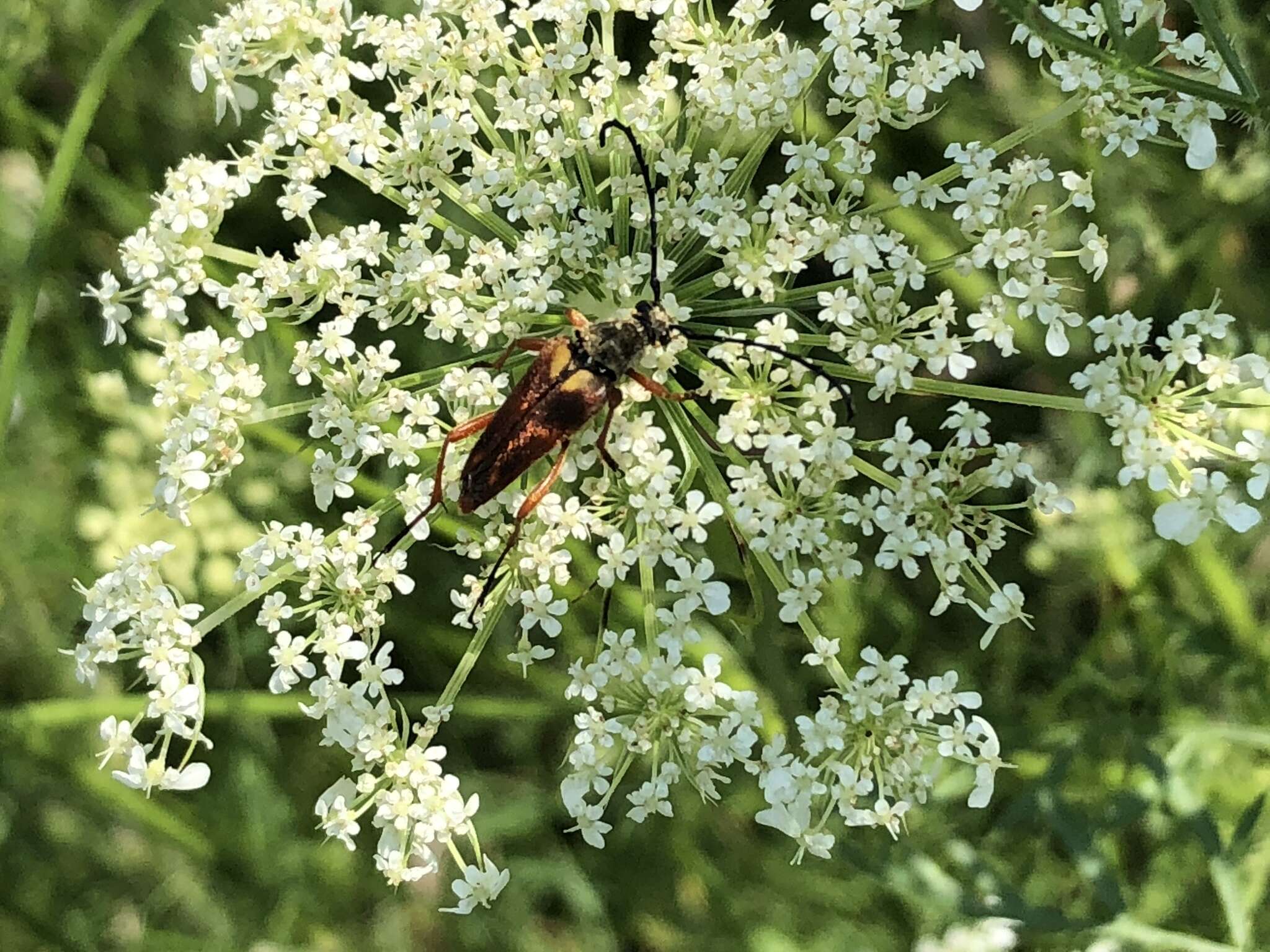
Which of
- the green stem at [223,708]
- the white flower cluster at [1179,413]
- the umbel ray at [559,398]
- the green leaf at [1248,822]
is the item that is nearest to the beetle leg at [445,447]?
the umbel ray at [559,398]

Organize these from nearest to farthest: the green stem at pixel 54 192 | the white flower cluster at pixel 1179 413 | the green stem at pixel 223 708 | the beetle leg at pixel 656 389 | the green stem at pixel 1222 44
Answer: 1. the green stem at pixel 1222 44
2. the white flower cluster at pixel 1179 413
3. the beetle leg at pixel 656 389
4. the green stem at pixel 54 192
5. the green stem at pixel 223 708

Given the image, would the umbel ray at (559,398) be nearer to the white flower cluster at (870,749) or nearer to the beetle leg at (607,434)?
the beetle leg at (607,434)

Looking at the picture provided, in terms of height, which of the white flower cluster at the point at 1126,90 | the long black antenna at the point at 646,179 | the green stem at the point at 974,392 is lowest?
the green stem at the point at 974,392

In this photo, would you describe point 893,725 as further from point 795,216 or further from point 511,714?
point 511,714

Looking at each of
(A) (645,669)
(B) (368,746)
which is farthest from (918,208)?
(B) (368,746)

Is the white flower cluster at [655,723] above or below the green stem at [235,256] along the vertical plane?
below

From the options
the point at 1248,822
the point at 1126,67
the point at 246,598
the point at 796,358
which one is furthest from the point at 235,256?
the point at 1248,822

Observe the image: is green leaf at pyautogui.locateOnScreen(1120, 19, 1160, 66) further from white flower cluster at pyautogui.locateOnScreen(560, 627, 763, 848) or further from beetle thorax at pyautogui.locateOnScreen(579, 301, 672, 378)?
white flower cluster at pyautogui.locateOnScreen(560, 627, 763, 848)

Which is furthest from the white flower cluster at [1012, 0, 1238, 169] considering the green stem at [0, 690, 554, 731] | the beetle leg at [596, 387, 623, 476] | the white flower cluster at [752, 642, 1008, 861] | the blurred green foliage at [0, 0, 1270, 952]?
the green stem at [0, 690, 554, 731]
